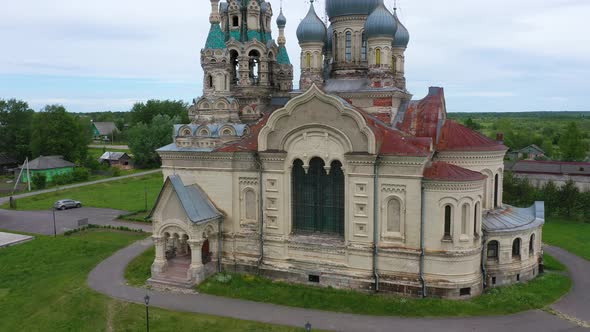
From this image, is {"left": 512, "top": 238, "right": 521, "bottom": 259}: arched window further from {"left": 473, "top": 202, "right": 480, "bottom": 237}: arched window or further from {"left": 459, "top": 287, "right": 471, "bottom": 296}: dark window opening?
{"left": 459, "top": 287, "right": 471, "bottom": 296}: dark window opening

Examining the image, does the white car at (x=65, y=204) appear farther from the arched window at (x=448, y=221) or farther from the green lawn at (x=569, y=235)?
the green lawn at (x=569, y=235)

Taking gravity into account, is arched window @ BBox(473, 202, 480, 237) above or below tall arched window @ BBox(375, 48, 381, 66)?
below

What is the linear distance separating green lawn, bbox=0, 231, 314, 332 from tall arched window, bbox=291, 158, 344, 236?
5.50 m

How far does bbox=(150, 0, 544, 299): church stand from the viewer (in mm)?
19938

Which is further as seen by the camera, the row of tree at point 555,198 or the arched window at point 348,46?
the row of tree at point 555,198

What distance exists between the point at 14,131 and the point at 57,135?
8.37m

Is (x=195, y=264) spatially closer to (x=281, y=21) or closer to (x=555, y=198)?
(x=281, y=21)

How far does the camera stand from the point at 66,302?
20469 millimetres

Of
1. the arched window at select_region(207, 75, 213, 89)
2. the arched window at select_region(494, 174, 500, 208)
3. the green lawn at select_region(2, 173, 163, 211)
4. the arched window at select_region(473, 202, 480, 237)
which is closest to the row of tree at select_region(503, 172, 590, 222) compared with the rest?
the arched window at select_region(494, 174, 500, 208)

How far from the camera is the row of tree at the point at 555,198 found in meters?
34.3

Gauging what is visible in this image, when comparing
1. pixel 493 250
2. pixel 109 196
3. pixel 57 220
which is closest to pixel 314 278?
pixel 493 250

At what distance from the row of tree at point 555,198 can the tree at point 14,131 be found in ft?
196

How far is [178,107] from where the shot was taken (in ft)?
313

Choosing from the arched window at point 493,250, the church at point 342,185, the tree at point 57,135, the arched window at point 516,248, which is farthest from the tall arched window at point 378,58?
the tree at point 57,135
